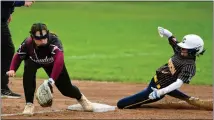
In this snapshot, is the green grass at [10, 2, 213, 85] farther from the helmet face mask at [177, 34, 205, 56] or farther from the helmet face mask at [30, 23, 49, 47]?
the helmet face mask at [30, 23, 49, 47]

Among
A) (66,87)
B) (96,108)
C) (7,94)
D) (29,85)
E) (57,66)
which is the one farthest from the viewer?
(7,94)

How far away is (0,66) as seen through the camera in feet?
35.8

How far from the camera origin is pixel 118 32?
90.7 feet

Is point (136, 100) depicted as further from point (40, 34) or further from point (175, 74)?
point (40, 34)

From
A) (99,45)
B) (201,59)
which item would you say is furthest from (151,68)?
(99,45)

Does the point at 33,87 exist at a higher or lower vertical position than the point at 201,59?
higher

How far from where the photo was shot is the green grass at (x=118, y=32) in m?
16.3

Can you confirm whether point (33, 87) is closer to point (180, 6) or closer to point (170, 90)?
point (170, 90)

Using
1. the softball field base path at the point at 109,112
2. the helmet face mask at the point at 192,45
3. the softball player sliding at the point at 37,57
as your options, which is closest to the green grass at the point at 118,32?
the softball field base path at the point at 109,112

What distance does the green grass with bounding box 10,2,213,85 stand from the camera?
16.3m

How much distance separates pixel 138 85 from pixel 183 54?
4356mm

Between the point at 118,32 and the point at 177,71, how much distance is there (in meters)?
18.3

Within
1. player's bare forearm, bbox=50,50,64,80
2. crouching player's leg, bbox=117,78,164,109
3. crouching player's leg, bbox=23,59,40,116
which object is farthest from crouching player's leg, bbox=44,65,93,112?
crouching player's leg, bbox=117,78,164,109

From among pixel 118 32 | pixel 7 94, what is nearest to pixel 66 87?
pixel 7 94
